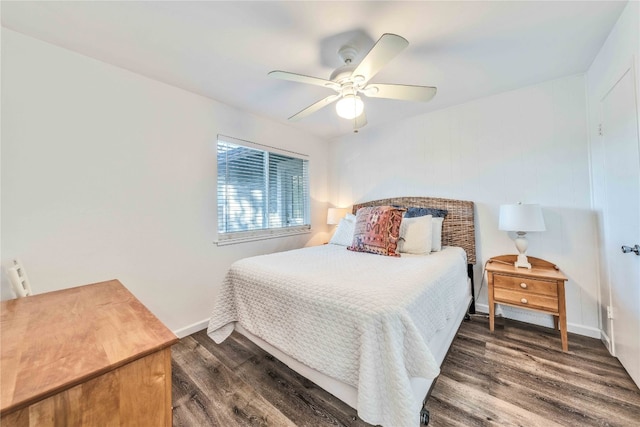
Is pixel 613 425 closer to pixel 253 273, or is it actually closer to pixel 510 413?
pixel 510 413

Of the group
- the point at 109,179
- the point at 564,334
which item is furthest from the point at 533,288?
the point at 109,179

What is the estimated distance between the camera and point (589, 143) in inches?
86.4

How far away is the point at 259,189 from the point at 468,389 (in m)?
2.79

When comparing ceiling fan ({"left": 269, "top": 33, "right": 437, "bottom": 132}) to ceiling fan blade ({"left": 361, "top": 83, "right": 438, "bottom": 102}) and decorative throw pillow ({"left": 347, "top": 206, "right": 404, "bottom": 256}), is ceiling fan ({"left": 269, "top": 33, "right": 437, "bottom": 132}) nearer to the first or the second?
ceiling fan blade ({"left": 361, "top": 83, "right": 438, "bottom": 102})

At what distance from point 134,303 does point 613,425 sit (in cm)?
261

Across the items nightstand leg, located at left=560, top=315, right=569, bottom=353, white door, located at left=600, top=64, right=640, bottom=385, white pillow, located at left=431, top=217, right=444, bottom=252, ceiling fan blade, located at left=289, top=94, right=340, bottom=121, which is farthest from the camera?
white pillow, located at left=431, top=217, right=444, bottom=252

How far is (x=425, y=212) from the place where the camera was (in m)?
2.89

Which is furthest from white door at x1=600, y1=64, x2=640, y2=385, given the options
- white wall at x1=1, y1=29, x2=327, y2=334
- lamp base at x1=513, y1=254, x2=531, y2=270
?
white wall at x1=1, y1=29, x2=327, y2=334

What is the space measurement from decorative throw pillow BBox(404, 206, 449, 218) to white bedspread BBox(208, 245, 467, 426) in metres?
0.75

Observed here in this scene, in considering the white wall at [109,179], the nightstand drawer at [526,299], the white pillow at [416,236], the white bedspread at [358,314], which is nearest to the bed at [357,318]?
the white bedspread at [358,314]

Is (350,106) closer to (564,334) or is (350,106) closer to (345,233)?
(345,233)

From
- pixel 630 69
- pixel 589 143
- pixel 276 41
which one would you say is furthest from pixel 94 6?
pixel 589 143

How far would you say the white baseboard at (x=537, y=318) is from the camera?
221 cm

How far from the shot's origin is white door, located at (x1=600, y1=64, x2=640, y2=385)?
60.7 inches
